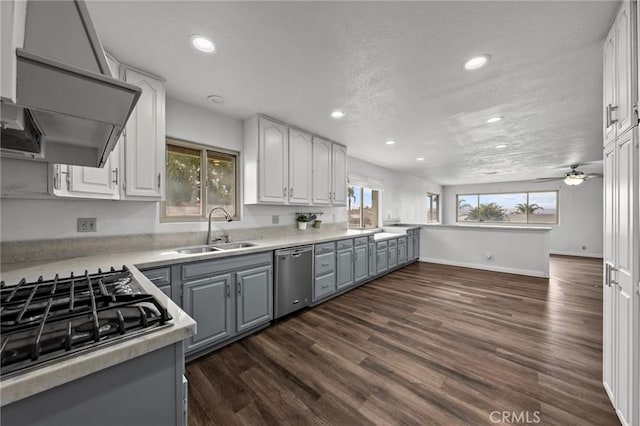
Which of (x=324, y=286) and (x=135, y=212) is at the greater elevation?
(x=135, y=212)

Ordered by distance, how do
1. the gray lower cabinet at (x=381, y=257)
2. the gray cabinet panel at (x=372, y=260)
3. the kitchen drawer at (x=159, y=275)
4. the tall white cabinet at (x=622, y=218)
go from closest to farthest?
the tall white cabinet at (x=622, y=218) → the kitchen drawer at (x=159, y=275) → the gray cabinet panel at (x=372, y=260) → the gray lower cabinet at (x=381, y=257)

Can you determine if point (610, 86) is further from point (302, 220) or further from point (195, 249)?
point (195, 249)

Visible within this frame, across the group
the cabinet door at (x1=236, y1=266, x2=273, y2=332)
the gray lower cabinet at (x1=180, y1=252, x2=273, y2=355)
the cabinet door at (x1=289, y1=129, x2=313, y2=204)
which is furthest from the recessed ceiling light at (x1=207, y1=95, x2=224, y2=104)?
the cabinet door at (x1=236, y1=266, x2=273, y2=332)

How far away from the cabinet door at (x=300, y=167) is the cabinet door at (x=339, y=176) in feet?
1.94

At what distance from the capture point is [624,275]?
1.35 meters

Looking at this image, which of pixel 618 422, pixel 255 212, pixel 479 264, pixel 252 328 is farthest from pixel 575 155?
pixel 252 328

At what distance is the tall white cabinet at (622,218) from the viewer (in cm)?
123

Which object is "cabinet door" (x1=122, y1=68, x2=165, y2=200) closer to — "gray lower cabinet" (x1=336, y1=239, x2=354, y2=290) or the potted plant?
the potted plant

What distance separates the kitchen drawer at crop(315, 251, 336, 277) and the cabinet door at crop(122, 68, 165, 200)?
1.94 metres

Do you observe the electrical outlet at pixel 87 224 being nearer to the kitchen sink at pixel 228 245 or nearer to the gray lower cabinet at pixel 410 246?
the kitchen sink at pixel 228 245

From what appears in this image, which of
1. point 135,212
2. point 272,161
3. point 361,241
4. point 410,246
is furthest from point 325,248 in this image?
point 410,246

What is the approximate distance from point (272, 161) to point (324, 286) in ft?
5.92

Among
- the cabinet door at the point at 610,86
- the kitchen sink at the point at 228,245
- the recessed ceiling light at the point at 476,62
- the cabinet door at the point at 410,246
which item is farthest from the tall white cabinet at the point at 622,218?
Answer: the cabinet door at the point at 410,246

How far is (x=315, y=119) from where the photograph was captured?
10.3 feet
